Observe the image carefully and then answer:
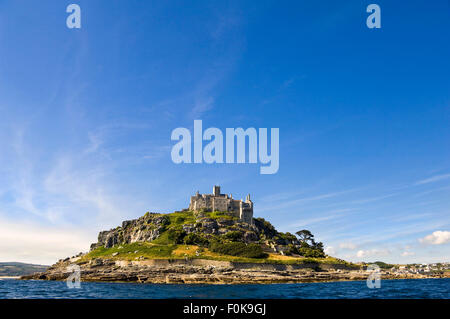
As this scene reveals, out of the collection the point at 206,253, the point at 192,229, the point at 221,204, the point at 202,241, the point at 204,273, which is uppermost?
the point at 221,204

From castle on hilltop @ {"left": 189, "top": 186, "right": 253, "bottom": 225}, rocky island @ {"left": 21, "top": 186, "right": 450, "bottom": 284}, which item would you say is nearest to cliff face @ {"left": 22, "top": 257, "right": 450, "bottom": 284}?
rocky island @ {"left": 21, "top": 186, "right": 450, "bottom": 284}

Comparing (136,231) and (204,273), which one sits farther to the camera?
(136,231)

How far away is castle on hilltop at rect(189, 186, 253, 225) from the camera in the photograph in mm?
177800

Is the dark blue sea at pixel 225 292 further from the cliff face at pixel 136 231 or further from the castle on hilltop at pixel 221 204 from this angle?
the castle on hilltop at pixel 221 204

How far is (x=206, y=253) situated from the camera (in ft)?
405

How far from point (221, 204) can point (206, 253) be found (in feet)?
198

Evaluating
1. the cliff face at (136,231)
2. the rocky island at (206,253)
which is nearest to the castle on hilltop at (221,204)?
the rocky island at (206,253)

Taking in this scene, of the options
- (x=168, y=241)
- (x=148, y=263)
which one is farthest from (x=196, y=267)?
(x=168, y=241)

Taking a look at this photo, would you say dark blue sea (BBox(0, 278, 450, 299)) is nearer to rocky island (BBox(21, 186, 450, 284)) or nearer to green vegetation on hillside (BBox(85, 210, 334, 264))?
rocky island (BBox(21, 186, 450, 284))

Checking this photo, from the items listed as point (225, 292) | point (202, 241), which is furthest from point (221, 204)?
point (225, 292)

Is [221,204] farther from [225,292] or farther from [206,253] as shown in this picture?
[225,292]
